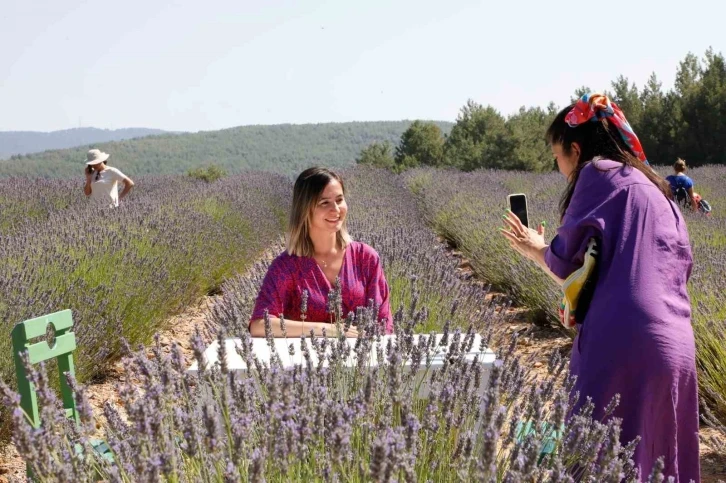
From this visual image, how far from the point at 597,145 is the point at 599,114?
0.32ft

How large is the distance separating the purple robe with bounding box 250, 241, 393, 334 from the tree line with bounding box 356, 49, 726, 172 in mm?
23124

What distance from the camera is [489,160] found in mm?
28328

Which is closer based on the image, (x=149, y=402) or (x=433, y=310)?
(x=149, y=402)

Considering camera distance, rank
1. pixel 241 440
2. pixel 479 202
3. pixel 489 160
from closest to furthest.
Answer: pixel 241 440 → pixel 479 202 → pixel 489 160

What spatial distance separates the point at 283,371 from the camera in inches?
60.5

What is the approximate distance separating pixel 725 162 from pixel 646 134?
3.14m

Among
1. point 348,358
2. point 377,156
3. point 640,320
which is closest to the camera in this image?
point 640,320

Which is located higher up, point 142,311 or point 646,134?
point 646,134

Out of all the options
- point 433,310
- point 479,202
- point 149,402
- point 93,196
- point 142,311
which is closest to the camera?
point 149,402

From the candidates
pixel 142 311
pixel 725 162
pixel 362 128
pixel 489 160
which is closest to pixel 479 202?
pixel 142 311

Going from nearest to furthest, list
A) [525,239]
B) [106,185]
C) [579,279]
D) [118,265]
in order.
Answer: [579,279], [525,239], [118,265], [106,185]

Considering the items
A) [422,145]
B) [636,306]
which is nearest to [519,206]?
[636,306]

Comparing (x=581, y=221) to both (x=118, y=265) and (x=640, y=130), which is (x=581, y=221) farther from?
(x=640, y=130)

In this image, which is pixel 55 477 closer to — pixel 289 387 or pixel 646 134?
pixel 289 387
